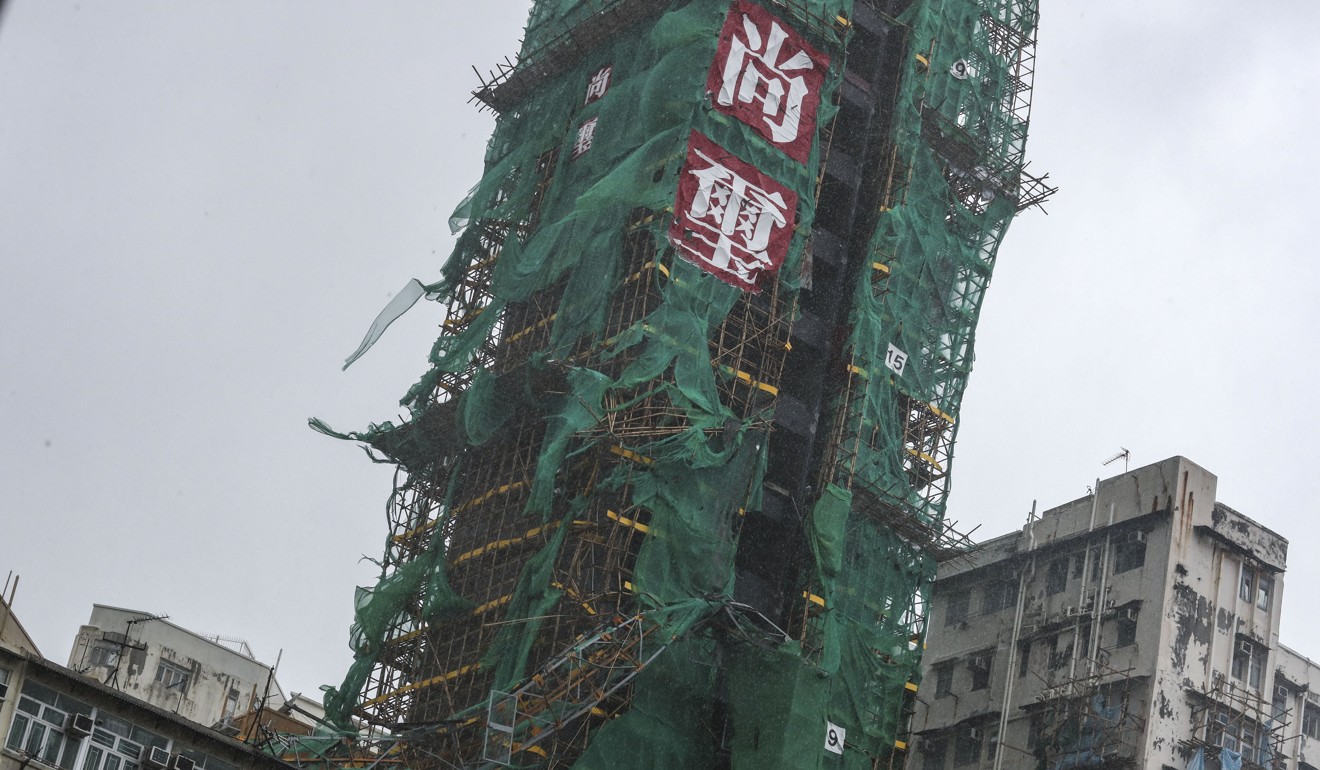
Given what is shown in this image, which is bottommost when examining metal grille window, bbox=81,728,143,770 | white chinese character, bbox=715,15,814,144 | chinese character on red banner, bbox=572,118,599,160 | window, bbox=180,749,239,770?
metal grille window, bbox=81,728,143,770

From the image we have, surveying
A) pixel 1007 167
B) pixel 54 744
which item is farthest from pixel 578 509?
pixel 1007 167

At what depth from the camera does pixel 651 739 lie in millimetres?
→ 44594

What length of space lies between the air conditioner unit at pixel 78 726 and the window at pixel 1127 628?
3443 centimetres

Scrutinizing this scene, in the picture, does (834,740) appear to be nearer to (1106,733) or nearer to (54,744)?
(1106,733)

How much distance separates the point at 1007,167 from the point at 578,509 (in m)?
20.9

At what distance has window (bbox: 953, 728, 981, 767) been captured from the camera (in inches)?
2451

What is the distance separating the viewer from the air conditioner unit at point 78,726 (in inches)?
1467

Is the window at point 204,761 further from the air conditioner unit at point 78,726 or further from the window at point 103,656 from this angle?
the window at point 103,656

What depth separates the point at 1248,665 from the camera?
5956 centimetres

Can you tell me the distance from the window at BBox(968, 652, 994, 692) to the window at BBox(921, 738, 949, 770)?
7.48 feet

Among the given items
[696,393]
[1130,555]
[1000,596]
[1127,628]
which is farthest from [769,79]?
[1000,596]

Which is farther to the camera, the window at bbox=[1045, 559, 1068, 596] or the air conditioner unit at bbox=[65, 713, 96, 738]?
the window at bbox=[1045, 559, 1068, 596]

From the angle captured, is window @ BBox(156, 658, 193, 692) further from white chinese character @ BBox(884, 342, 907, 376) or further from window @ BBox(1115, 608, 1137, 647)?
window @ BBox(1115, 608, 1137, 647)

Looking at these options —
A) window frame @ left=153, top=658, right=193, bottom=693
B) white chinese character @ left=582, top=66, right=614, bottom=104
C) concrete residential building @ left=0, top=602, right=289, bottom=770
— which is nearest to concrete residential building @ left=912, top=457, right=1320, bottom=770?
white chinese character @ left=582, top=66, right=614, bottom=104
